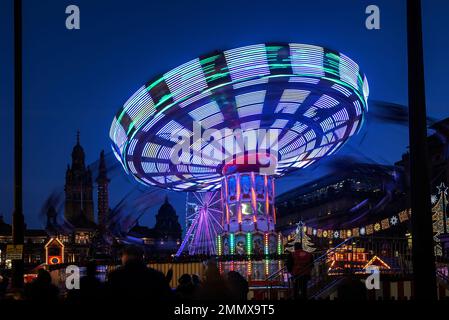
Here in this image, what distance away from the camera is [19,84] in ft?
49.9

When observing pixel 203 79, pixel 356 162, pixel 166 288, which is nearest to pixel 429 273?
pixel 166 288

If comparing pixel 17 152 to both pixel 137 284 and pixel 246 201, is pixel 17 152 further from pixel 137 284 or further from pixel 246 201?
pixel 246 201

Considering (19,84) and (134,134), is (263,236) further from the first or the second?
(19,84)

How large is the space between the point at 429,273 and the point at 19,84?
9.61 meters

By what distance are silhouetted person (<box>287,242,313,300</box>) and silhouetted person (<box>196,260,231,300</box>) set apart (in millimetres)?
8183

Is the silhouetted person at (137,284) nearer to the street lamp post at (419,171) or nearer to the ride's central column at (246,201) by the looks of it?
the street lamp post at (419,171)

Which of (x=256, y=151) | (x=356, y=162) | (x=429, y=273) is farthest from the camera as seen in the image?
(x=356, y=162)

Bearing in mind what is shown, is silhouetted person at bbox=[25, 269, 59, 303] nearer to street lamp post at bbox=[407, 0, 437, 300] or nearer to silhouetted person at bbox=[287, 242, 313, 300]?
street lamp post at bbox=[407, 0, 437, 300]

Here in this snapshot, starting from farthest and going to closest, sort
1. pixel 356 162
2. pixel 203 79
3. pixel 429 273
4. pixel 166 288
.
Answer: pixel 356 162 < pixel 203 79 < pixel 429 273 < pixel 166 288

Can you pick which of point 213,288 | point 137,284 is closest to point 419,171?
point 213,288

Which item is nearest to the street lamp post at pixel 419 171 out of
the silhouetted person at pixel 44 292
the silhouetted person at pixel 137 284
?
the silhouetted person at pixel 137 284

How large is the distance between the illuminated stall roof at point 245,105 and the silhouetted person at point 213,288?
2159 cm

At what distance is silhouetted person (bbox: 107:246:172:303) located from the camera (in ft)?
26.5

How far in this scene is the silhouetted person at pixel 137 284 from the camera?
8.09 meters
